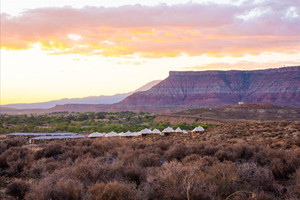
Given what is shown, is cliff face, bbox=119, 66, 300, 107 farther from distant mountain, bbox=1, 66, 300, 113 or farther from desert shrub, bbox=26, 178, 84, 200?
desert shrub, bbox=26, 178, 84, 200

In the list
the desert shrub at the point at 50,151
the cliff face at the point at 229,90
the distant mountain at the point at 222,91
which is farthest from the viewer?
the distant mountain at the point at 222,91

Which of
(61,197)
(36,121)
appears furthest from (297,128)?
(36,121)

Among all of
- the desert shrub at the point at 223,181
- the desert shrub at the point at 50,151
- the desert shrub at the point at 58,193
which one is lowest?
the desert shrub at the point at 50,151

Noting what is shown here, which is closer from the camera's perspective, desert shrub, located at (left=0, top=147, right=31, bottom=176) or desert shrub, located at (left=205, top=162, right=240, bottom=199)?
desert shrub, located at (left=205, top=162, right=240, bottom=199)

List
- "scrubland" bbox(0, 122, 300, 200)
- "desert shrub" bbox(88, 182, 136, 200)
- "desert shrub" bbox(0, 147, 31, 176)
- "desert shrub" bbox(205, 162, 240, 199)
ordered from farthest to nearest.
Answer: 1. "desert shrub" bbox(0, 147, 31, 176)
2. "desert shrub" bbox(205, 162, 240, 199)
3. "scrubland" bbox(0, 122, 300, 200)
4. "desert shrub" bbox(88, 182, 136, 200)

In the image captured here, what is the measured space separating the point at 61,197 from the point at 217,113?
298 ft

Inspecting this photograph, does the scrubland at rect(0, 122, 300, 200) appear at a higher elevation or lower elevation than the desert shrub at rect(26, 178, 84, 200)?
lower

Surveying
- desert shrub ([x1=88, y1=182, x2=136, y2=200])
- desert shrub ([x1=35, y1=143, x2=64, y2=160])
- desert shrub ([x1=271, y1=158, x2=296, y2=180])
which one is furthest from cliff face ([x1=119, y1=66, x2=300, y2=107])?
desert shrub ([x1=88, y1=182, x2=136, y2=200])

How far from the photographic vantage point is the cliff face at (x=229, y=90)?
165m

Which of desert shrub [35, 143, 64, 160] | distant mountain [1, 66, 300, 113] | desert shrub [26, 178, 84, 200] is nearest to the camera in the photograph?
desert shrub [26, 178, 84, 200]

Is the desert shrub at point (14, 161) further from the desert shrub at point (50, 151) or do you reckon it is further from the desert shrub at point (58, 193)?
the desert shrub at point (58, 193)

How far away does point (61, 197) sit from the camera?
691cm

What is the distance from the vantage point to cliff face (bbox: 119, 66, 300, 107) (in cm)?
16475

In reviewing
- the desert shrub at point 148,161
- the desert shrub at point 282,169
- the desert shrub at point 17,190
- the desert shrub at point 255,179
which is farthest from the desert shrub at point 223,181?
the desert shrub at point 17,190
